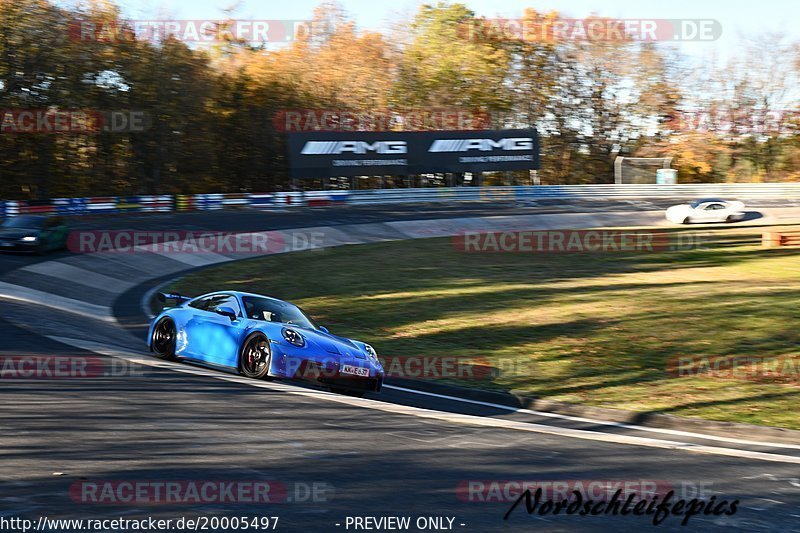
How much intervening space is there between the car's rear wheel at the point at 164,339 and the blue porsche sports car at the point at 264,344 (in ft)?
0.05

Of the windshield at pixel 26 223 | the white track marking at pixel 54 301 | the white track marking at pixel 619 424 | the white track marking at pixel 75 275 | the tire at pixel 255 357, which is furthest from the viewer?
the windshield at pixel 26 223

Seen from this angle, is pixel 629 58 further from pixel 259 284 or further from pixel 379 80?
pixel 259 284

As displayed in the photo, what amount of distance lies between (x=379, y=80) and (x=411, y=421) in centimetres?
5654

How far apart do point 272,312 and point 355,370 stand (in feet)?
5.17

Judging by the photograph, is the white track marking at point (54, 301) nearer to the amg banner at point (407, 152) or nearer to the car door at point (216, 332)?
the car door at point (216, 332)

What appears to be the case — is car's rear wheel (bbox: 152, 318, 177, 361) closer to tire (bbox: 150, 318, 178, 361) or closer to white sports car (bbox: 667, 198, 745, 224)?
tire (bbox: 150, 318, 178, 361)

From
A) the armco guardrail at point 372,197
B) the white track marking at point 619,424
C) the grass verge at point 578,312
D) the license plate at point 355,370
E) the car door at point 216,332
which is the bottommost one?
the white track marking at point 619,424

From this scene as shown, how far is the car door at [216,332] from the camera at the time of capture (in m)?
11.8

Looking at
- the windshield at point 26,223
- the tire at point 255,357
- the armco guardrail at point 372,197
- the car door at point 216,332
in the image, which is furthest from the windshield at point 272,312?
the armco guardrail at point 372,197

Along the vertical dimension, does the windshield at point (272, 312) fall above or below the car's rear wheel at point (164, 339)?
above

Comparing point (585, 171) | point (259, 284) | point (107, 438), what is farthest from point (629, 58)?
point (107, 438)

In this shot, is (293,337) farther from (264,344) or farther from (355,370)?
(355,370)

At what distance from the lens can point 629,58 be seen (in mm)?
64625

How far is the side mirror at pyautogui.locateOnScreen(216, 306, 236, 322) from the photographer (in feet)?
39.1
